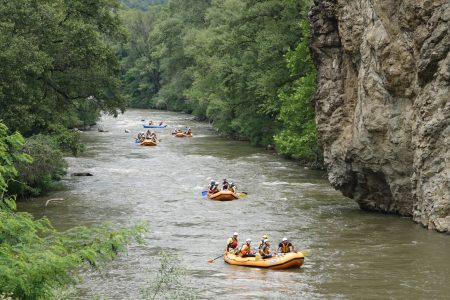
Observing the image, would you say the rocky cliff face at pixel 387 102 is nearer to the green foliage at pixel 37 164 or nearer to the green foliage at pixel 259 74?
the green foliage at pixel 259 74

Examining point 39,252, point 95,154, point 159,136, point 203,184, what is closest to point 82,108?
point 95,154

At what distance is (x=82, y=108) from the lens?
43688 mm

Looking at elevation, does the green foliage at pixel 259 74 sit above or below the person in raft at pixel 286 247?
above

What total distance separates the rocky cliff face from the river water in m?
1.25

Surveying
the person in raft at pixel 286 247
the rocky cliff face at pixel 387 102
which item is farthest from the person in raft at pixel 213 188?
the person in raft at pixel 286 247

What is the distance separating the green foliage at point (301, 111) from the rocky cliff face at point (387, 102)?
8189mm

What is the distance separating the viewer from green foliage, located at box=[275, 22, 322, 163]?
40125mm

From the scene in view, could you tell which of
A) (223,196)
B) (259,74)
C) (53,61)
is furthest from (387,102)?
(259,74)

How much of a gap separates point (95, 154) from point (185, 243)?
25612mm

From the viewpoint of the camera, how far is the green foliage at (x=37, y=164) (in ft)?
100

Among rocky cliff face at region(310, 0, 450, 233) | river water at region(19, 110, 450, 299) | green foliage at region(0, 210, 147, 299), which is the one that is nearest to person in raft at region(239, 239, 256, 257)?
river water at region(19, 110, 450, 299)

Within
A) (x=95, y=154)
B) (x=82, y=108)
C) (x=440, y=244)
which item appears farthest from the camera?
(x=95, y=154)

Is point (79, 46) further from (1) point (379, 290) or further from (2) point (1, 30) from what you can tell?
(1) point (379, 290)

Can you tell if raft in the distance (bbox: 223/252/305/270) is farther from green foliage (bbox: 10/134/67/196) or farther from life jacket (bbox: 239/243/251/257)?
green foliage (bbox: 10/134/67/196)
